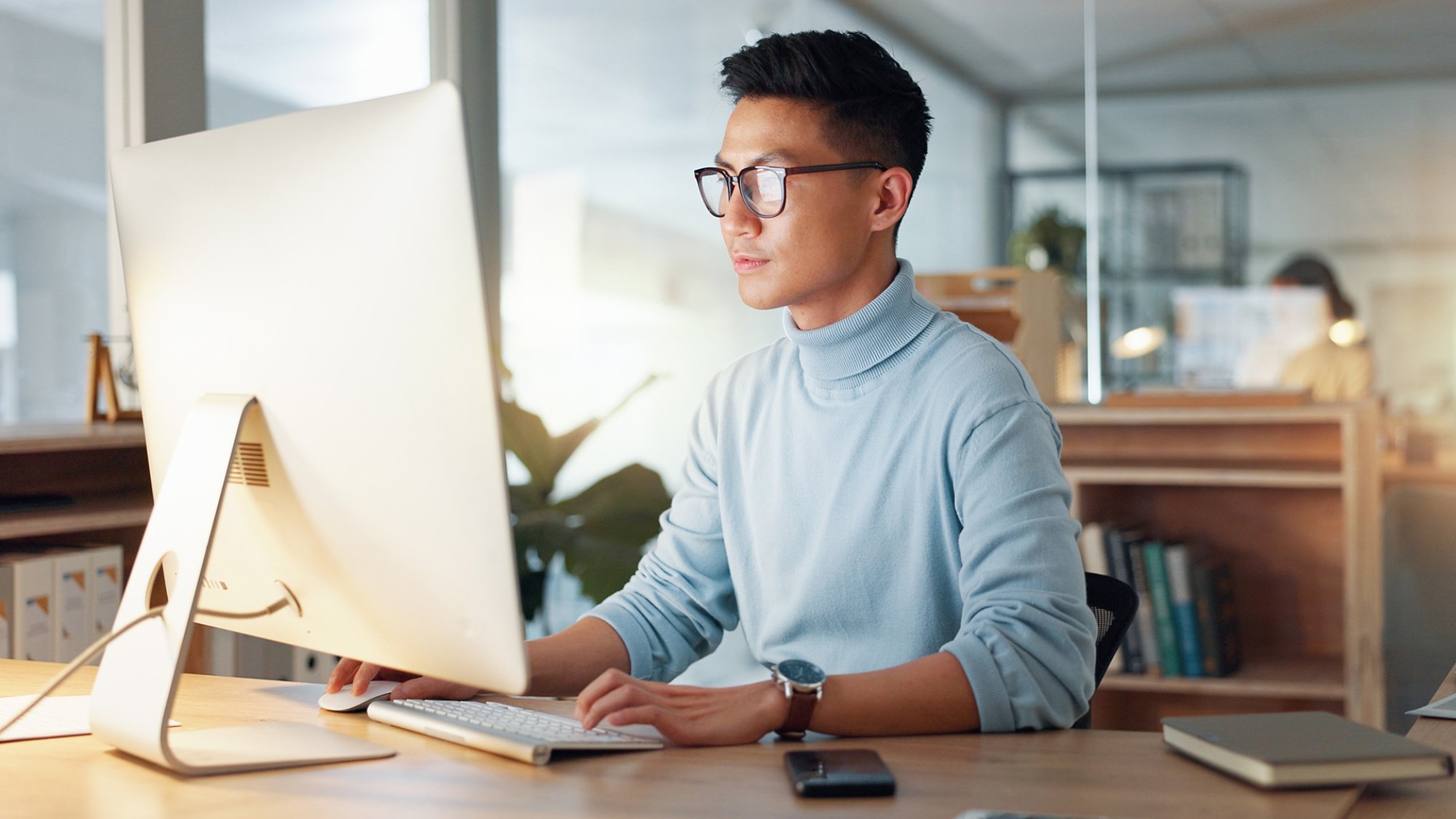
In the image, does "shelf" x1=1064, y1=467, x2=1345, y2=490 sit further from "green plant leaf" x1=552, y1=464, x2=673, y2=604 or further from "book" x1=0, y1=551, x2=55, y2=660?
"book" x1=0, y1=551, x2=55, y2=660

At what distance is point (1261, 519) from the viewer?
3104 millimetres

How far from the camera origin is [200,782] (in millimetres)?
989

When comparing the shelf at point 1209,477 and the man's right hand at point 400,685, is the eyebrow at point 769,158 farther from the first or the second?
the shelf at point 1209,477

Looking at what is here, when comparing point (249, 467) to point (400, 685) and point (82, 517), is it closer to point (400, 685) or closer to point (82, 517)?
point (400, 685)

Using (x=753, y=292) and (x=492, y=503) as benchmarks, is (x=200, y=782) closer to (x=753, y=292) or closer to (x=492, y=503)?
(x=492, y=503)

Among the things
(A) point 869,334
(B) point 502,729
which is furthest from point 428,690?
(A) point 869,334

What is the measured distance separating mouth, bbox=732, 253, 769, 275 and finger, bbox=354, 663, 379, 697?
1.83 feet

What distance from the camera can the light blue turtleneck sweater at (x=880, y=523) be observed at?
1.19m

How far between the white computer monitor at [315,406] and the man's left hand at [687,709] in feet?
0.52

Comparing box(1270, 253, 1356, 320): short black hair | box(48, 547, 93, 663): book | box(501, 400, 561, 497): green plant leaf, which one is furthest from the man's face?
box(1270, 253, 1356, 320): short black hair

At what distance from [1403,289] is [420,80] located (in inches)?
124

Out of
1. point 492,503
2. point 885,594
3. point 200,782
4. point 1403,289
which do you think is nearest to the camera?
point 492,503

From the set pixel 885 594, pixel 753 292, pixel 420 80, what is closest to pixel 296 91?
pixel 420 80

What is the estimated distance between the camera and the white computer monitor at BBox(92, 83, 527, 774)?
2.90 ft
